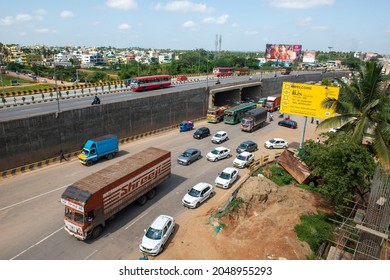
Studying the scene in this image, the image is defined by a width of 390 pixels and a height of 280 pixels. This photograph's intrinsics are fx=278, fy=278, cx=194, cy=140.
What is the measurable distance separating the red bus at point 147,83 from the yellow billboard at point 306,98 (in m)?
29.2

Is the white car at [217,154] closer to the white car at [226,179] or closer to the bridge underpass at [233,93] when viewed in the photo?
the white car at [226,179]

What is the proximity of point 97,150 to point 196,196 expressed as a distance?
1388 cm

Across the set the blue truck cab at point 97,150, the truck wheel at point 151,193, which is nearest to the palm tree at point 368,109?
the truck wheel at point 151,193

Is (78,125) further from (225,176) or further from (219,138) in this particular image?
(219,138)

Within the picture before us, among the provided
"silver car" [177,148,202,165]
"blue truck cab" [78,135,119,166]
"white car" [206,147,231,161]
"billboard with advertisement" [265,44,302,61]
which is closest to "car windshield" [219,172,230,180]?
"silver car" [177,148,202,165]

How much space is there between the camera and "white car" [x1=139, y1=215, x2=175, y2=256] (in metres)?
17.9

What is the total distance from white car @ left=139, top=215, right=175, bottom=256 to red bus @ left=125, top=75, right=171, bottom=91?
3880 cm

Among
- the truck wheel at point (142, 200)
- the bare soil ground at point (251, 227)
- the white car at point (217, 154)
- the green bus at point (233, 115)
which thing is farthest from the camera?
the green bus at point (233, 115)

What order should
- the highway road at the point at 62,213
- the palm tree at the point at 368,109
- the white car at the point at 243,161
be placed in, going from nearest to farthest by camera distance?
the highway road at the point at 62,213
the palm tree at the point at 368,109
the white car at the point at 243,161

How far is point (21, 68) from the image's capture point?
145 meters

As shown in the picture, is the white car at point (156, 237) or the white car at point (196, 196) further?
the white car at point (196, 196)

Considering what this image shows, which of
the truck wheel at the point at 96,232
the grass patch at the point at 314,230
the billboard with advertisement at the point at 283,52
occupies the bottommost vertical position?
the truck wheel at the point at 96,232

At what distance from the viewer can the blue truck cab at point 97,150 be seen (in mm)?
30875
